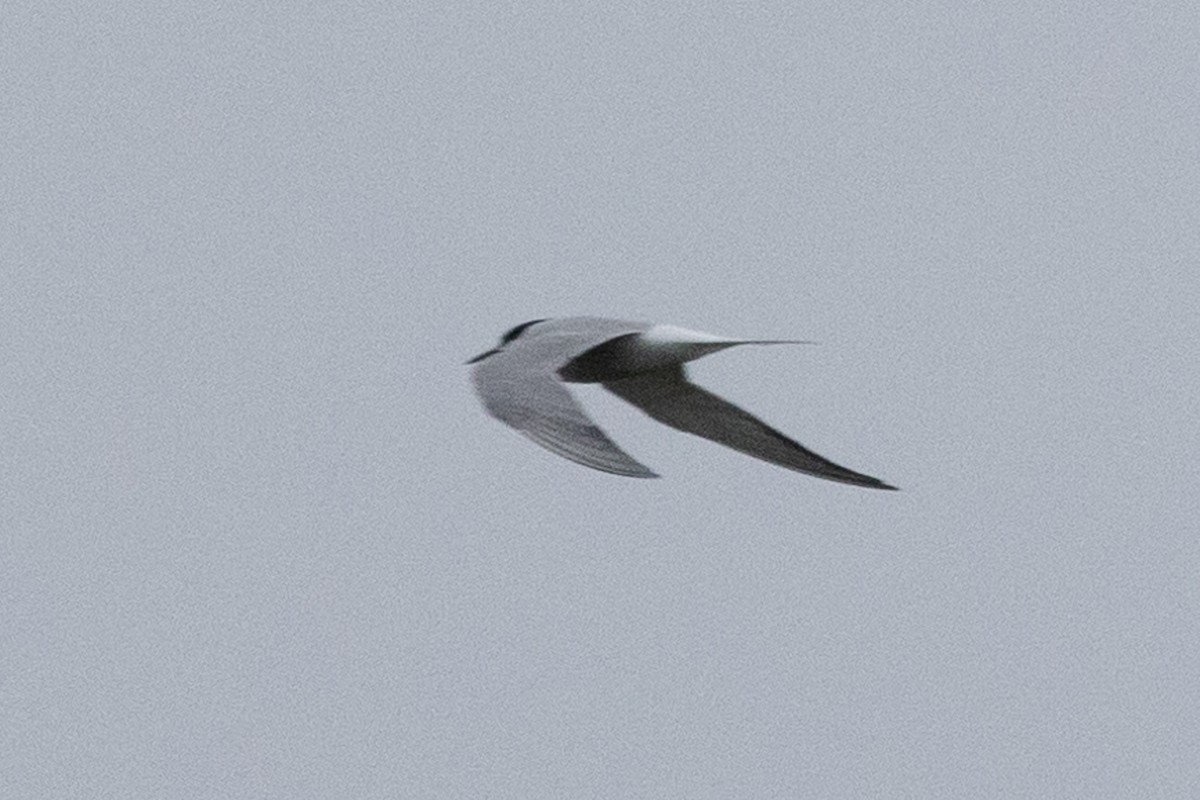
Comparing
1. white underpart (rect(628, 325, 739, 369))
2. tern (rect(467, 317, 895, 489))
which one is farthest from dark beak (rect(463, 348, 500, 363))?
white underpart (rect(628, 325, 739, 369))

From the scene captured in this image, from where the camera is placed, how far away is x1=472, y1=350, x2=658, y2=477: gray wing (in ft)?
33.7

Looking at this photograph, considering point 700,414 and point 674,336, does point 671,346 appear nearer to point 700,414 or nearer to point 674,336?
point 674,336

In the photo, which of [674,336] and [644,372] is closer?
[674,336]

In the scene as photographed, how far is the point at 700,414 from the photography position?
45.2ft

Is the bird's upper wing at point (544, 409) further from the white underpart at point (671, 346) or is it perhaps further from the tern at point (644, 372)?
the white underpart at point (671, 346)

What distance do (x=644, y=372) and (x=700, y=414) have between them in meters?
0.42

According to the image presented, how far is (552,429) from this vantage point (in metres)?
10.7

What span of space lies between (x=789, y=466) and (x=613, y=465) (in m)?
3.44

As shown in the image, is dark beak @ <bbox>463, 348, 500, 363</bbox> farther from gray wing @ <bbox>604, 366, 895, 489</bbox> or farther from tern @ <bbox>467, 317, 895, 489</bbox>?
gray wing @ <bbox>604, 366, 895, 489</bbox>

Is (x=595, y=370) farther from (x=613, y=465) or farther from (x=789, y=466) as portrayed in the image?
(x=613, y=465)

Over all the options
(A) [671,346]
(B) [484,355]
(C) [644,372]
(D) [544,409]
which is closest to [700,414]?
(C) [644,372]

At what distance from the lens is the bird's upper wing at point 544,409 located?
10289 mm

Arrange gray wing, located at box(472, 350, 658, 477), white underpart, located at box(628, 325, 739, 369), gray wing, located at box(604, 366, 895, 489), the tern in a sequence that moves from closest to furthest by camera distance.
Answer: gray wing, located at box(472, 350, 658, 477) → the tern → white underpart, located at box(628, 325, 739, 369) → gray wing, located at box(604, 366, 895, 489)

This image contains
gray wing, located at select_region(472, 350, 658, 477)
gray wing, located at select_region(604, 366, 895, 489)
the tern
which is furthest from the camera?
gray wing, located at select_region(604, 366, 895, 489)
